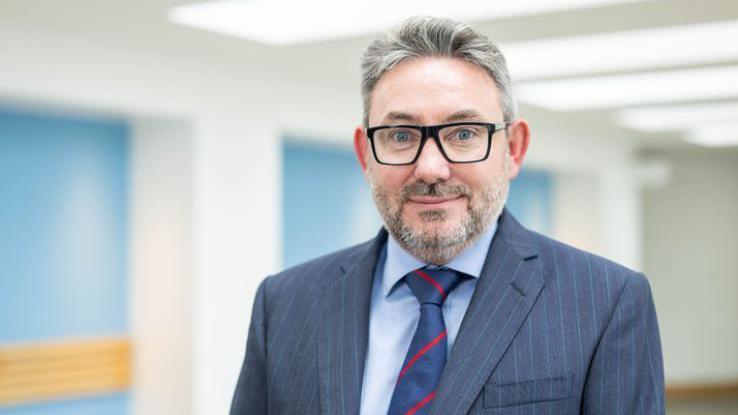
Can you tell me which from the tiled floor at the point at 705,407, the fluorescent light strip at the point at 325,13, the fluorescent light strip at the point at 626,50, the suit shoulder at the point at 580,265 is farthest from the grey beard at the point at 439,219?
the tiled floor at the point at 705,407

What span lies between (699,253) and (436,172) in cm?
928

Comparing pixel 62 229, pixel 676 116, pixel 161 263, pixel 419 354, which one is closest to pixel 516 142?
pixel 419 354

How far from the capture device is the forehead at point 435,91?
4.24ft

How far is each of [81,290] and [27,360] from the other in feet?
1.42

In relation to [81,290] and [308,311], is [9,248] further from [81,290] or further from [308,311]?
[308,311]

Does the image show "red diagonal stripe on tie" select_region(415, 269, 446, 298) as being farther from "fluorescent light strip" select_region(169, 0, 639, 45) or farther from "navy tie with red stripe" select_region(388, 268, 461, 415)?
"fluorescent light strip" select_region(169, 0, 639, 45)

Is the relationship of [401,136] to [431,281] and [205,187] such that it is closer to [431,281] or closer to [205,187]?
[431,281]

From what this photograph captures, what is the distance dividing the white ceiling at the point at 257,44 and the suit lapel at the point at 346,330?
225 centimetres

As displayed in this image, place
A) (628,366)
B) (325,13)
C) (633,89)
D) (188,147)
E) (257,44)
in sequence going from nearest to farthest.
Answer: (628,366) < (325,13) < (257,44) < (188,147) < (633,89)

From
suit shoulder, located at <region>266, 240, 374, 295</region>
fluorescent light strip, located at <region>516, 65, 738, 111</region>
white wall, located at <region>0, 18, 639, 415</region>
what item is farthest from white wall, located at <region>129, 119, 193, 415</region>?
suit shoulder, located at <region>266, 240, 374, 295</region>

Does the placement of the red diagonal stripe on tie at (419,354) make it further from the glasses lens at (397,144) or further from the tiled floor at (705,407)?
the tiled floor at (705,407)

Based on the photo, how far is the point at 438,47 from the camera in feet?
4.34

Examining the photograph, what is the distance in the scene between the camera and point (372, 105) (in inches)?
53.9

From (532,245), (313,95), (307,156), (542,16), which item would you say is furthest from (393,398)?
(307,156)
